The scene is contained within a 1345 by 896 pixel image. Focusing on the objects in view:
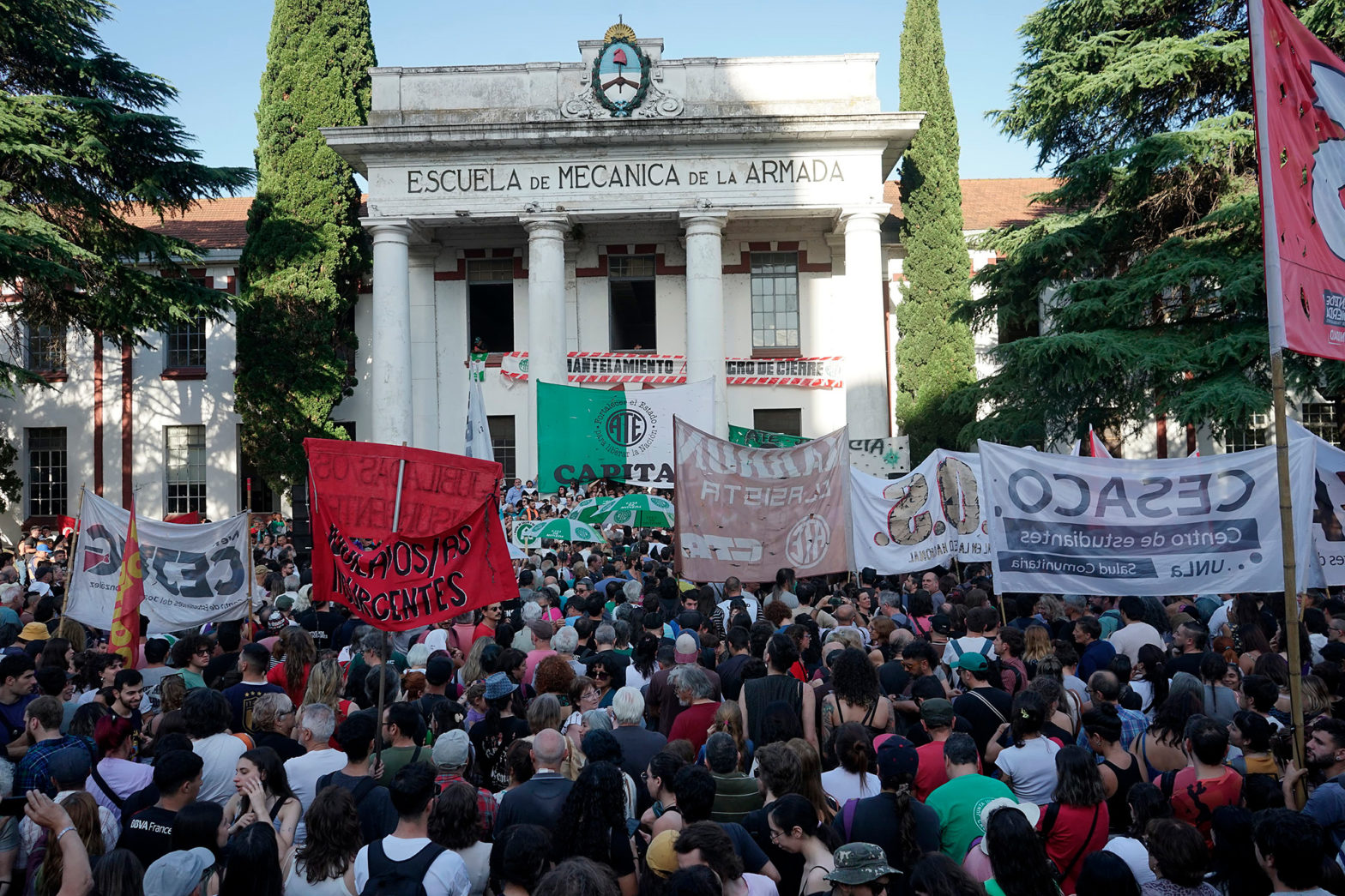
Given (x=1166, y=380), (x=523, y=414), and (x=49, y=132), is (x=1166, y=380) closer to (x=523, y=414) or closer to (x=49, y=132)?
(x=523, y=414)

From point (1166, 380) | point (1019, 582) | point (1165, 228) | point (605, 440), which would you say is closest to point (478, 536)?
point (1019, 582)

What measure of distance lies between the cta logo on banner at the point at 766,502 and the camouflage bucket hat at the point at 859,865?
23.0ft

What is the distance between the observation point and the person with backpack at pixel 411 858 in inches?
175

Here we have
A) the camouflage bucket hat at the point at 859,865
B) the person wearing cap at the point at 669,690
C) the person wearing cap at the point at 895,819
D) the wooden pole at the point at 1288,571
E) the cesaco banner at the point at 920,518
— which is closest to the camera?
the camouflage bucket hat at the point at 859,865

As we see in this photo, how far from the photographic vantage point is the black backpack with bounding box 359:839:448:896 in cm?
443

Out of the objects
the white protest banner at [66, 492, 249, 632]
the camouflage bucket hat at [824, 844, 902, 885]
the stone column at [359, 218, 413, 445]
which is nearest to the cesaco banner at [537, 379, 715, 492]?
the stone column at [359, 218, 413, 445]

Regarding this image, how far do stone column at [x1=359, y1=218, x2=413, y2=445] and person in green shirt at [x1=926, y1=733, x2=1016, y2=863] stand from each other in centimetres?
2500

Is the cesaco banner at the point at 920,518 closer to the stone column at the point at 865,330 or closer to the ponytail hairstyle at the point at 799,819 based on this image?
the ponytail hairstyle at the point at 799,819

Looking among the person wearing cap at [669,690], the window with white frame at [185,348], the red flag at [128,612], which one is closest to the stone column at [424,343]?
the window with white frame at [185,348]

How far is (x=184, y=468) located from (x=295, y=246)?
7745 millimetres

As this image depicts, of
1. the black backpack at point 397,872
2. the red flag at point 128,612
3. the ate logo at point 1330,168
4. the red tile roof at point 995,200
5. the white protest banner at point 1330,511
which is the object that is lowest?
the black backpack at point 397,872

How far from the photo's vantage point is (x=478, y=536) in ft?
24.5

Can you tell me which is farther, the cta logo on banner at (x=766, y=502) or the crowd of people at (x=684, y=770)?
the cta logo on banner at (x=766, y=502)

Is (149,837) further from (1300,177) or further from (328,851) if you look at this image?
(1300,177)
